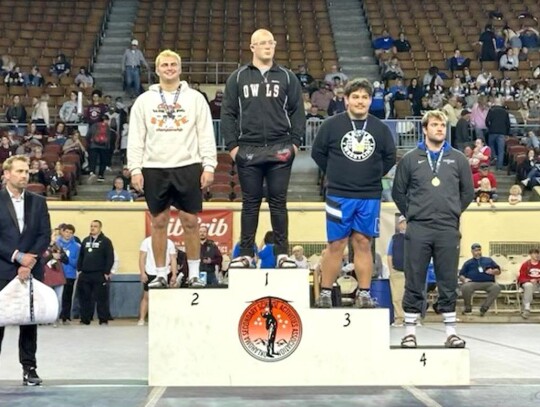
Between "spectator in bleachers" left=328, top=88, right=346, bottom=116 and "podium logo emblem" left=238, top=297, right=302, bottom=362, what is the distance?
40.2 feet

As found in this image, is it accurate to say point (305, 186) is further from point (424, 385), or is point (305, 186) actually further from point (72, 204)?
point (424, 385)

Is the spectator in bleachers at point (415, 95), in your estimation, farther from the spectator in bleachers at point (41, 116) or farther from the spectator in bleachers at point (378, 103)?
the spectator in bleachers at point (41, 116)

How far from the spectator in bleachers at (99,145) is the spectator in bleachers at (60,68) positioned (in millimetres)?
3849

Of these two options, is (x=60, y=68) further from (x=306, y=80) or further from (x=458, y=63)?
(x=458, y=63)

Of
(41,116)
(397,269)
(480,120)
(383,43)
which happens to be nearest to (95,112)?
(41,116)

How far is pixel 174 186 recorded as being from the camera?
26.2 ft

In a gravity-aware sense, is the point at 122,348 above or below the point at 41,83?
below

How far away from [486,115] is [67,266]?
29.6 feet

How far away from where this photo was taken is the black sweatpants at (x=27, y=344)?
7979mm

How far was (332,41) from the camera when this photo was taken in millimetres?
25641

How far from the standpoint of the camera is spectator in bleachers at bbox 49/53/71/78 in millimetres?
23328

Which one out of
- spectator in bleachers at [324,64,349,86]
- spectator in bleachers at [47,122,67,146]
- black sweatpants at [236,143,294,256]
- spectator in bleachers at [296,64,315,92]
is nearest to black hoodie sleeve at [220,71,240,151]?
black sweatpants at [236,143,294,256]

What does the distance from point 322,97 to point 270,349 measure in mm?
14011

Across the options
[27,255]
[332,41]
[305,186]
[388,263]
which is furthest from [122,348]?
[332,41]
